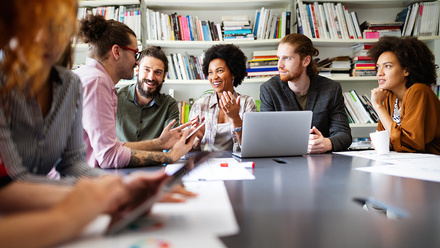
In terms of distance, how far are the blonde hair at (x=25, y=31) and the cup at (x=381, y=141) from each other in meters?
1.41

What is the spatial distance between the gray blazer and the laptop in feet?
1.79

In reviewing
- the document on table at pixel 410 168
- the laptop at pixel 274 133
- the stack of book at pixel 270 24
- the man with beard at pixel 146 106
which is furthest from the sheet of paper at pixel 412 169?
the stack of book at pixel 270 24

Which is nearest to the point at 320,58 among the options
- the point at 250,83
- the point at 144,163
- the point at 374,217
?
the point at 250,83

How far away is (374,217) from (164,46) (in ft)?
8.84

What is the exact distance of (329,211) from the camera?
53 centimetres

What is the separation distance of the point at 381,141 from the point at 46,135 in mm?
1361

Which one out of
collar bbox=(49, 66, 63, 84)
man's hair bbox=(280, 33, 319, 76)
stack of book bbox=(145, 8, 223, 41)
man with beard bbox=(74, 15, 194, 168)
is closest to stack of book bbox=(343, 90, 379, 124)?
man's hair bbox=(280, 33, 319, 76)

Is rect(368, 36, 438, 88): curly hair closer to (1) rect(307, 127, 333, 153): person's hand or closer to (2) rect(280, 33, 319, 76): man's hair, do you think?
(2) rect(280, 33, 319, 76): man's hair

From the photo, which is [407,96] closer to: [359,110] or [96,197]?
[359,110]

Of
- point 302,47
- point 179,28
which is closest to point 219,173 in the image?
point 302,47

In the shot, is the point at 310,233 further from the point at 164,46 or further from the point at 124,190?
the point at 164,46

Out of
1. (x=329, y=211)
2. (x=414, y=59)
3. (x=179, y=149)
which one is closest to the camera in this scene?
(x=329, y=211)

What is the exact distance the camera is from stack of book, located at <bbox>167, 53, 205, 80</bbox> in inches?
112

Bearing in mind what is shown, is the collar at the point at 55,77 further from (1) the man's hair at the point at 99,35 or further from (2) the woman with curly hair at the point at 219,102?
(2) the woman with curly hair at the point at 219,102
